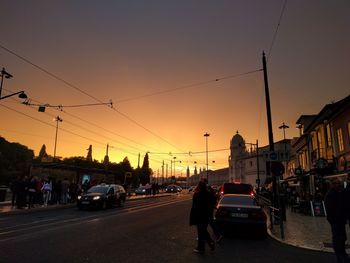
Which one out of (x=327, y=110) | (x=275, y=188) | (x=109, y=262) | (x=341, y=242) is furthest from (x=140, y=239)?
(x=327, y=110)

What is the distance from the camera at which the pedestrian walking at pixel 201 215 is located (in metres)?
8.89

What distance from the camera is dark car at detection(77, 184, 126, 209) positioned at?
898 inches

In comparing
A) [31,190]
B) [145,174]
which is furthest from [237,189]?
[145,174]

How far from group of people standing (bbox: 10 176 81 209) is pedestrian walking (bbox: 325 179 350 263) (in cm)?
1942

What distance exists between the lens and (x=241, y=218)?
11938 millimetres

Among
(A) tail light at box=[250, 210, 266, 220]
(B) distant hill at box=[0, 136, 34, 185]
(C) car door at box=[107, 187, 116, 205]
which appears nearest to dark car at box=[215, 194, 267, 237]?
(A) tail light at box=[250, 210, 266, 220]

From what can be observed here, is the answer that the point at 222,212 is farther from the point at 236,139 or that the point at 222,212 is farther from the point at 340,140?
the point at 236,139

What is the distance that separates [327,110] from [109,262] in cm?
2460

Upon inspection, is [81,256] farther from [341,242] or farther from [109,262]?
[341,242]

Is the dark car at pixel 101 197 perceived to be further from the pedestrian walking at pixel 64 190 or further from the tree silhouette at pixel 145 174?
the tree silhouette at pixel 145 174

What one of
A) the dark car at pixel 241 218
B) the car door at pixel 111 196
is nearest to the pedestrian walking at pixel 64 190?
the car door at pixel 111 196

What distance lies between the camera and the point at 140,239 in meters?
10.6

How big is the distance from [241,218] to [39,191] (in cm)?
1693

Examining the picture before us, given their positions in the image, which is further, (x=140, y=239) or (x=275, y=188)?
(x=275, y=188)
